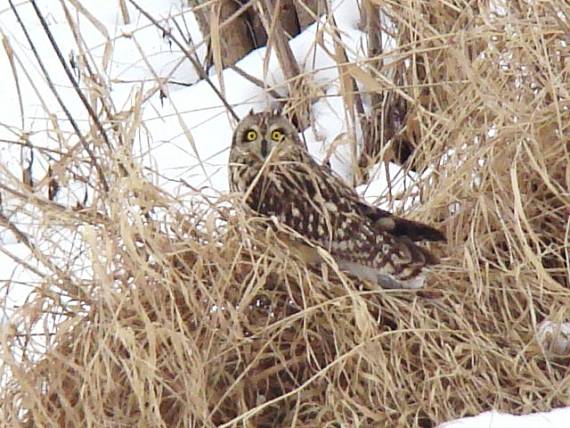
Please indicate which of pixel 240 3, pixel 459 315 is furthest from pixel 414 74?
pixel 240 3

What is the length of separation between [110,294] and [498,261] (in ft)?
2.63

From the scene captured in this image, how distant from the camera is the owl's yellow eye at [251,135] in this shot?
2635 mm

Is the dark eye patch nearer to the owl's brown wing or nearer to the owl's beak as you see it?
the owl's beak

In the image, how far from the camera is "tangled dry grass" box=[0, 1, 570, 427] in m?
2.38

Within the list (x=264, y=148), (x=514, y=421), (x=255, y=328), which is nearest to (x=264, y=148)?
(x=264, y=148)

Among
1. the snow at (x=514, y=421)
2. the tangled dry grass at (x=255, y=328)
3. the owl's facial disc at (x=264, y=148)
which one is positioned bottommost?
the snow at (x=514, y=421)

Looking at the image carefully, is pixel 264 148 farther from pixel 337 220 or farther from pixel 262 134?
pixel 337 220

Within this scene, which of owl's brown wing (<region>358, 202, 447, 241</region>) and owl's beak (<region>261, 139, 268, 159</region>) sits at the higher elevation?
owl's beak (<region>261, 139, 268, 159</region>)

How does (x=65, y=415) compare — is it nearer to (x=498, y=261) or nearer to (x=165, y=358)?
(x=165, y=358)

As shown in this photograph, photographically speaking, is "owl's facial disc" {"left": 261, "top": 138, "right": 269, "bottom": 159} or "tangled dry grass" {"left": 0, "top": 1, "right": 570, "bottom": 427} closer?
"tangled dry grass" {"left": 0, "top": 1, "right": 570, "bottom": 427}

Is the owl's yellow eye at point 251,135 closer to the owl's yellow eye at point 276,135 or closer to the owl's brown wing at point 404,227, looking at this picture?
the owl's yellow eye at point 276,135

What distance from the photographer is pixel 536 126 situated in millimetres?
2711

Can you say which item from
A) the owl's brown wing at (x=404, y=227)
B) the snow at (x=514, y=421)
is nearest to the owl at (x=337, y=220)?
the owl's brown wing at (x=404, y=227)

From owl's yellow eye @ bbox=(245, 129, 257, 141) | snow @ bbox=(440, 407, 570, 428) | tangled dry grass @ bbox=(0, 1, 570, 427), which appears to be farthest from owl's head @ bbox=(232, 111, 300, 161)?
snow @ bbox=(440, 407, 570, 428)
